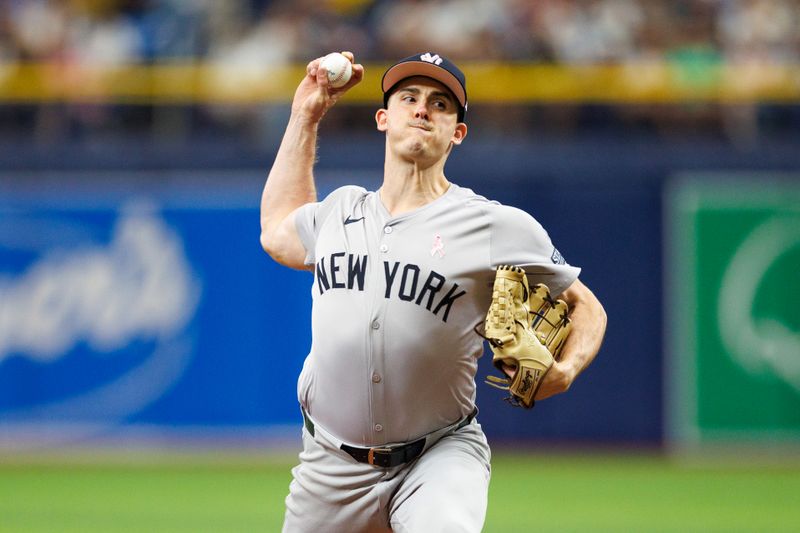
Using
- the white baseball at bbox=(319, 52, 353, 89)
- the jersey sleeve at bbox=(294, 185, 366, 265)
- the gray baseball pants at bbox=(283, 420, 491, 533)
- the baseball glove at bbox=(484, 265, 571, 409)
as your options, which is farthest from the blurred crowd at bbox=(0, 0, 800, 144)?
the baseball glove at bbox=(484, 265, 571, 409)

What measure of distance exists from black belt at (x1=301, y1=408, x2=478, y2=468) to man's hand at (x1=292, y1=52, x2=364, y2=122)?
1.48m

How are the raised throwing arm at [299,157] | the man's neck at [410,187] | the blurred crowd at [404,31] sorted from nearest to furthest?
the man's neck at [410,187] → the raised throwing arm at [299,157] → the blurred crowd at [404,31]

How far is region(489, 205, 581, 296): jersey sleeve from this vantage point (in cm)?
509

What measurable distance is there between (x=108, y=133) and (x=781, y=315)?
22.6ft

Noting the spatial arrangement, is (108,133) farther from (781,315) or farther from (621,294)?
(781,315)

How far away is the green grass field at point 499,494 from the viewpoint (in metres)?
9.54

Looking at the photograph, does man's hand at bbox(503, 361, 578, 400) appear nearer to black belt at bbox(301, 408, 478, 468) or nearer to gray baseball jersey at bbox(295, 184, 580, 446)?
gray baseball jersey at bbox(295, 184, 580, 446)

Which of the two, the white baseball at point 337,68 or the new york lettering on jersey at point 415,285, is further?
the white baseball at point 337,68

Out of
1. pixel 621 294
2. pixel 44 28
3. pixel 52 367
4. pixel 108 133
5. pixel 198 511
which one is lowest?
pixel 198 511

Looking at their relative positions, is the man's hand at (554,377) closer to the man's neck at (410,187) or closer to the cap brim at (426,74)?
the man's neck at (410,187)

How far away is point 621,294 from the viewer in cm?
1309

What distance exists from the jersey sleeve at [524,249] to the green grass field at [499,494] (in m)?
4.40

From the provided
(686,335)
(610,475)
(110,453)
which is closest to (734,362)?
(686,335)

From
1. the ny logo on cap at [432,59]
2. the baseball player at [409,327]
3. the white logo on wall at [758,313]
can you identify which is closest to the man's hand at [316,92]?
the baseball player at [409,327]
